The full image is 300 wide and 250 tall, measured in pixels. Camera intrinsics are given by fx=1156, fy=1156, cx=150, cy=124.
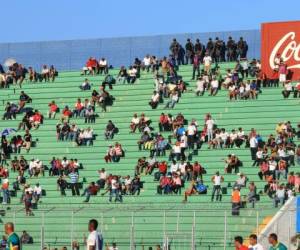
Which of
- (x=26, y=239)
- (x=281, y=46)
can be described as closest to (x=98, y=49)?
(x=281, y=46)

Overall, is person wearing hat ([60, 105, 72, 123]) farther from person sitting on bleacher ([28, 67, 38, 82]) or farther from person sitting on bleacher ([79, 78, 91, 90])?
person sitting on bleacher ([28, 67, 38, 82])

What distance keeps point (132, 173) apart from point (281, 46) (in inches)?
378

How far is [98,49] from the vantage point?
61.8 metres

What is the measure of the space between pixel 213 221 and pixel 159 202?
6307mm

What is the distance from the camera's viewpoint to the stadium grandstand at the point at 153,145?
41562 mm

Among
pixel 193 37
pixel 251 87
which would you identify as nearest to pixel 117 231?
pixel 251 87

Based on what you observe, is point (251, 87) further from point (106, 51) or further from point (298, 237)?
point (298, 237)

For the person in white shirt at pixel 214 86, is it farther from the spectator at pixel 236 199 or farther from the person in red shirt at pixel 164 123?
the spectator at pixel 236 199

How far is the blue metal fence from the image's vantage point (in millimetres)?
58531

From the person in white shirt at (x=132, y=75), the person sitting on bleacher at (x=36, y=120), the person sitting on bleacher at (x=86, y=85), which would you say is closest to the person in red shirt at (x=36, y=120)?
the person sitting on bleacher at (x=36, y=120)

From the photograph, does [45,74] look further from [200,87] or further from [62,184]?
[62,184]

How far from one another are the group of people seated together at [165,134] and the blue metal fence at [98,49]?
75.9 inches

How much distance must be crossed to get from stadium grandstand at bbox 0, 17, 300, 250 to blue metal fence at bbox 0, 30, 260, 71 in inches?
4.1

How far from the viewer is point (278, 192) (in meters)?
42.5
